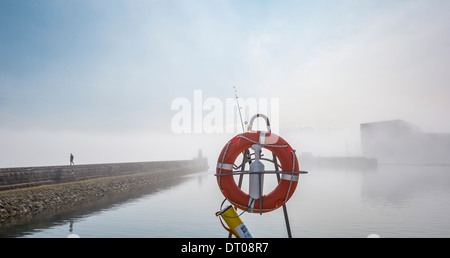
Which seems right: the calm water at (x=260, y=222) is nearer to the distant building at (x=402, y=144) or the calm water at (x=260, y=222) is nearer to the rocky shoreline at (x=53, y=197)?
the rocky shoreline at (x=53, y=197)

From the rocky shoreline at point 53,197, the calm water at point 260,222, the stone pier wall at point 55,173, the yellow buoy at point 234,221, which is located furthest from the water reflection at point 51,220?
the yellow buoy at point 234,221

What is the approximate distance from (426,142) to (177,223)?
97.1 meters

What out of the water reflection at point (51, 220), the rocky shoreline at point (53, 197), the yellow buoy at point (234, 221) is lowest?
the water reflection at point (51, 220)

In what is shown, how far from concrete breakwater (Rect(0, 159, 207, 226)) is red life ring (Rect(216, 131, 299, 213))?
11290 mm

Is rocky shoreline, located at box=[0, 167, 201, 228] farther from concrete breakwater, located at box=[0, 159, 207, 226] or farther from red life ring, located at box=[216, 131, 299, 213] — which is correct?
red life ring, located at box=[216, 131, 299, 213]

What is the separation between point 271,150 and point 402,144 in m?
97.5

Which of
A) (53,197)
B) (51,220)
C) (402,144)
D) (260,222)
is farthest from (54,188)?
(402,144)

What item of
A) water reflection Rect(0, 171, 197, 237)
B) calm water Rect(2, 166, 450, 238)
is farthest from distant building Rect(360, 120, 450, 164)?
water reflection Rect(0, 171, 197, 237)

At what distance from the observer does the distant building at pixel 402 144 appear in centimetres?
8489

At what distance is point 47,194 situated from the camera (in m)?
15.5

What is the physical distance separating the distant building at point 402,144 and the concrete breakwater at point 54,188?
8047 cm

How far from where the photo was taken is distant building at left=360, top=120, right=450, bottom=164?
8489cm
